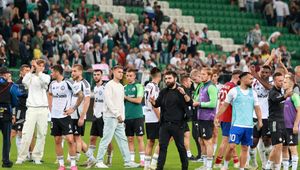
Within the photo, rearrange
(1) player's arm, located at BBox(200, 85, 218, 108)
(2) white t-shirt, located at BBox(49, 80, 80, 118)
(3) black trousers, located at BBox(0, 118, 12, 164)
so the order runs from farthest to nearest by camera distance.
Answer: (1) player's arm, located at BBox(200, 85, 218, 108) < (3) black trousers, located at BBox(0, 118, 12, 164) < (2) white t-shirt, located at BBox(49, 80, 80, 118)

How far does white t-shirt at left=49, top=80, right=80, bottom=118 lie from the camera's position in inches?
914

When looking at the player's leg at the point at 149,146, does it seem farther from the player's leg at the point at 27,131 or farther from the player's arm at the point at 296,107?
the player's arm at the point at 296,107

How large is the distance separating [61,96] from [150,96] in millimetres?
1999

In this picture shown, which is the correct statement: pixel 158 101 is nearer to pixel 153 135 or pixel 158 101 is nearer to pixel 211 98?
pixel 153 135

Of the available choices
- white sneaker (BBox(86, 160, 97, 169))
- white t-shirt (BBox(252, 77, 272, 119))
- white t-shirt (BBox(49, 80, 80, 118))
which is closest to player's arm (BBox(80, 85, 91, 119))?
white t-shirt (BBox(49, 80, 80, 118))

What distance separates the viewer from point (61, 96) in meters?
23.4

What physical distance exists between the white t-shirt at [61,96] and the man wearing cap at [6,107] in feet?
3.60

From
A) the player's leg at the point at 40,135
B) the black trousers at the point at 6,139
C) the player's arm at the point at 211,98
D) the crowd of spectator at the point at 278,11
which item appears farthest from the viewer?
the crowd of spectator at the point at 278,11

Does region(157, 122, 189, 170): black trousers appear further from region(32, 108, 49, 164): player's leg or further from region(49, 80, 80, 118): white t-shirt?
region(32, 108, 49, 164): player's leg

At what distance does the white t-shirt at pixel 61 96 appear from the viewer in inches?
914

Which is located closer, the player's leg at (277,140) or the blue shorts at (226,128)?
the player's leg at (277,140)

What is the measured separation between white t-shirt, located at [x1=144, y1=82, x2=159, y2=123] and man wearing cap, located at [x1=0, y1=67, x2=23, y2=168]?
3.03 m

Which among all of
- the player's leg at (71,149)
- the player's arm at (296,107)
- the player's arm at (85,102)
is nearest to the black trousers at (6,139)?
the player's leg at (71,149)

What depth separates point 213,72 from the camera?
84.8 feet
